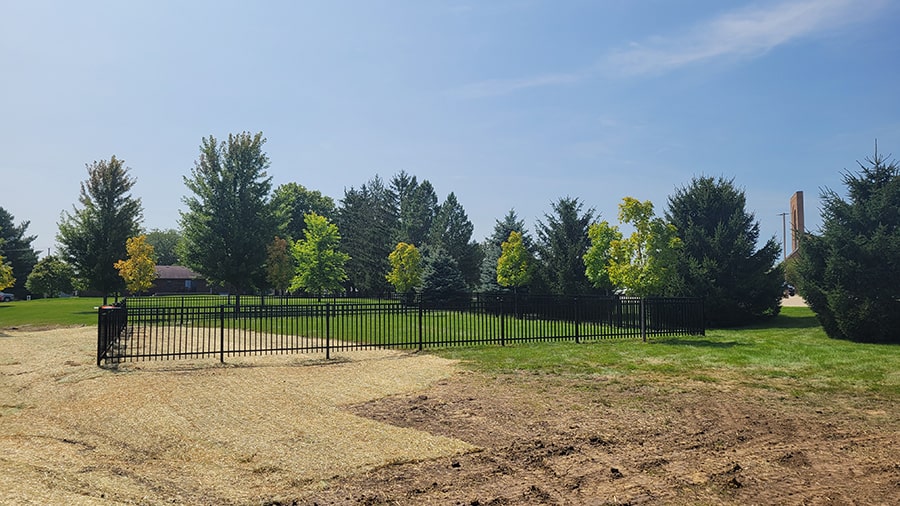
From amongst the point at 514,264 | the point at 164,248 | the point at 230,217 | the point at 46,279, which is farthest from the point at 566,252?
the point at 164,248

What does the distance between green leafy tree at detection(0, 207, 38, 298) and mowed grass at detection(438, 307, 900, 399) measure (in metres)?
72.2

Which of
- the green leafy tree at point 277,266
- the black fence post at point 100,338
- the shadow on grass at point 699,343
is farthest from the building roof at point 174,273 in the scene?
the shadow on grass at point 699,343

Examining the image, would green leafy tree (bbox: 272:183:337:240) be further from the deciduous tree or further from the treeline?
the deciduous tree

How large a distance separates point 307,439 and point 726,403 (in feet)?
21.2

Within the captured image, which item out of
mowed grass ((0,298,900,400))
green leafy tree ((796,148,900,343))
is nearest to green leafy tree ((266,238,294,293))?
mowed grass ((0,298,900,400))

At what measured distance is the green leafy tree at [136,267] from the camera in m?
37.5

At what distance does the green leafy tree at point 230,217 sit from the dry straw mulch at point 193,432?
2553 centimetres

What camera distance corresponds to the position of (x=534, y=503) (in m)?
5.13

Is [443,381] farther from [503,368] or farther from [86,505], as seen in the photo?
[86,505]

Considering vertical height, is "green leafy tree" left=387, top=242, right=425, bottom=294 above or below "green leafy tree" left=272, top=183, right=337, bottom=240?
below

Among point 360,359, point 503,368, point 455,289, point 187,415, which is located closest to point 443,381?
point 503,368

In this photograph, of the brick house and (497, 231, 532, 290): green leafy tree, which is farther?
the brick house

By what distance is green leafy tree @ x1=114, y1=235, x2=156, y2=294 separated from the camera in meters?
37.5

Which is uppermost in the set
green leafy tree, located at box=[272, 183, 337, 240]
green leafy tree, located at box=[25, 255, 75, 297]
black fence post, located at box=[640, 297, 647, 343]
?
green leafy tree, located at box=[272, 183, 337, 240]
